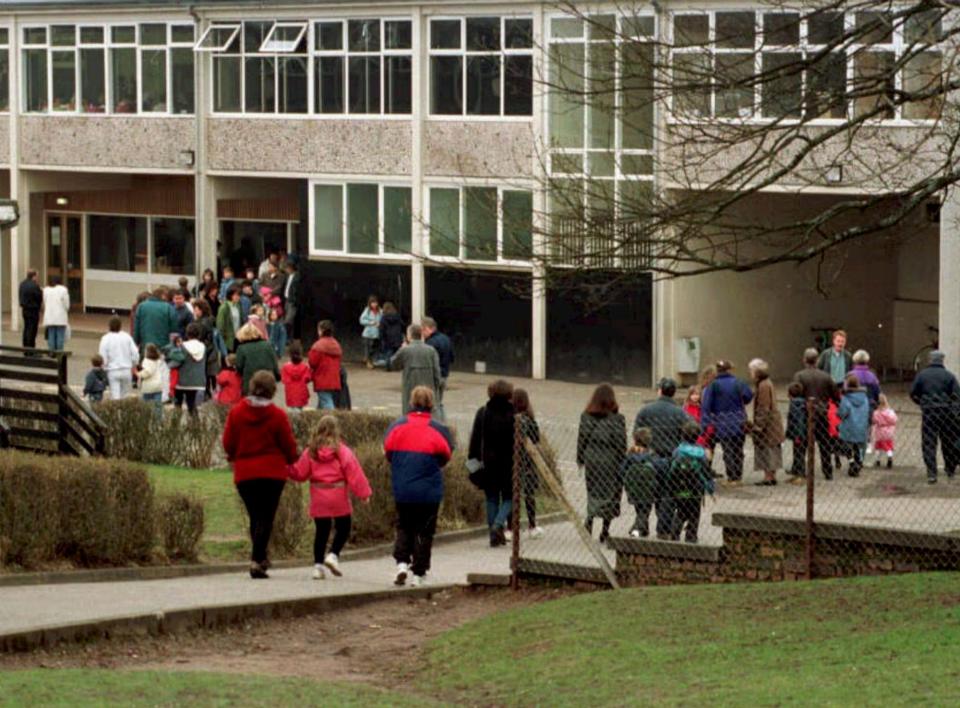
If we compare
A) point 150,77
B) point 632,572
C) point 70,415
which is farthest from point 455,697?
point 150,77

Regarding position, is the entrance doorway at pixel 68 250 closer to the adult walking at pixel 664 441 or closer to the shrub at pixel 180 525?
the adult walking at pixel 664 441

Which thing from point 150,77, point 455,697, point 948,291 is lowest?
point 455,697

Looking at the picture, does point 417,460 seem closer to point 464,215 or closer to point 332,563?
A: point 332,563

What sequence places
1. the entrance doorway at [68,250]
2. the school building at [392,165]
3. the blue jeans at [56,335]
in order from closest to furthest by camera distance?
the school building at [392,165]
the blue jeans at [56,335]
the entrance doorway at [68,250]

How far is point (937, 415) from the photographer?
21812mm

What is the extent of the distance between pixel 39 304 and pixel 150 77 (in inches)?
227

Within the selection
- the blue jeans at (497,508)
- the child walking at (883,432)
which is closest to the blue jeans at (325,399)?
the child walking at (883,432)

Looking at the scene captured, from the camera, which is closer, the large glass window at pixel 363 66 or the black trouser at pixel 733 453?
the black trouser at pixel 733 453

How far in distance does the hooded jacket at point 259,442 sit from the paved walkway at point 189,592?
3.02ft

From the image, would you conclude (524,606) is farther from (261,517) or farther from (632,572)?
(261,517)

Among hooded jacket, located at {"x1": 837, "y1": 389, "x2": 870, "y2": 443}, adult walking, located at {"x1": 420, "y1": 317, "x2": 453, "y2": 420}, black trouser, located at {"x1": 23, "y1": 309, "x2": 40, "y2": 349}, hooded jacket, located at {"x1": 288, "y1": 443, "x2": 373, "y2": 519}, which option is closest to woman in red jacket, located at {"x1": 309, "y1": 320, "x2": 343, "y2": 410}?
adult walking, located at {"x1": 420, "y1": 317, "x2": 453, "y2": 420}

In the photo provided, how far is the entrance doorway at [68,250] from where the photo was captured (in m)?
49.4

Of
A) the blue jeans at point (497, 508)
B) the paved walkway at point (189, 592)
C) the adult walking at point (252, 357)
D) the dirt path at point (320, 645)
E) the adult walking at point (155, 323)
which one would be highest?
the adult walking at point (155, 323)

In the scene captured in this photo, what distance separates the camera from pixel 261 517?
17375 millimetres
